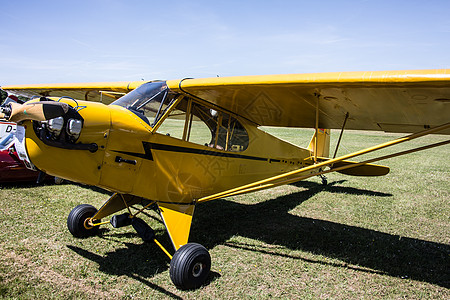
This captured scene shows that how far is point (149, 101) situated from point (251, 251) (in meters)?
2.71

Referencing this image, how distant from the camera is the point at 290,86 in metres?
3.71

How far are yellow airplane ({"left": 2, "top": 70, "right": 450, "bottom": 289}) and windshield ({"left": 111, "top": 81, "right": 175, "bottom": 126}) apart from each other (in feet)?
0.05

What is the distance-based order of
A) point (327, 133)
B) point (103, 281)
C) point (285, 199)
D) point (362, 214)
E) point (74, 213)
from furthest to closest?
point (327, 133), point (285, 199), point (362, 214), point (74, 213), point (103, 281)

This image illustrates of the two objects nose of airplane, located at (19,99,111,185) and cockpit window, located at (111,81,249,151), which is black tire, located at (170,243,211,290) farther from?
cockpit window, located at (111,81,249,151)

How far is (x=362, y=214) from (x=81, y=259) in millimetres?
5603

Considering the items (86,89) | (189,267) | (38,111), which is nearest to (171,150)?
(189,267)

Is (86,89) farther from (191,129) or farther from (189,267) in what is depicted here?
(189,267)

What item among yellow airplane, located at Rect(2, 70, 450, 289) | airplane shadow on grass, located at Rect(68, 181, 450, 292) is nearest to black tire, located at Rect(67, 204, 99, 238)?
yellow airplane, located at Rect(2, 70, 450, 289)

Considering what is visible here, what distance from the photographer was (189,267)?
137 inches

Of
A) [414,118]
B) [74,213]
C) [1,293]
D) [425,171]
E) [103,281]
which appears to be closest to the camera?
[1,293]

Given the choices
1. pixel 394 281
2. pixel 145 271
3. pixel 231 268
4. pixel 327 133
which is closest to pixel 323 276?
pixel 394 281

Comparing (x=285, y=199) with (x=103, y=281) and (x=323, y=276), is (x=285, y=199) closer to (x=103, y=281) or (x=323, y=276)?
(x=323, y=276)

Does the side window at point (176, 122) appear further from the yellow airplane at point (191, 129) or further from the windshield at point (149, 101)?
the windshield at point (149, 101)

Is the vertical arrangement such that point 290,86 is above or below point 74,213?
above
